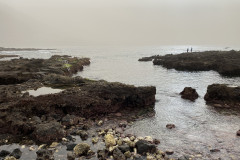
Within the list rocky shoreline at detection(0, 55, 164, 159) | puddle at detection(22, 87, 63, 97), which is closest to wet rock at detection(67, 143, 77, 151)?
rocky shoreline at detection(0, 55, 164, 159)

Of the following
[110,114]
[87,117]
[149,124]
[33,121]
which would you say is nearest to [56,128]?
[33,121]

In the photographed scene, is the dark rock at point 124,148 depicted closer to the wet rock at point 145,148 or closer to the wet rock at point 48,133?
the wet rock at point 145,148

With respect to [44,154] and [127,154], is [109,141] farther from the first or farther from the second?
[44,154]

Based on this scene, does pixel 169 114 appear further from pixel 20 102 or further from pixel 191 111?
pixel 20 102

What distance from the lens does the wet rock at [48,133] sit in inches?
815

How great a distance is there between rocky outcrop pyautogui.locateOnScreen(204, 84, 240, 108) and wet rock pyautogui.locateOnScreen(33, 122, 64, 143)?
2573 cm

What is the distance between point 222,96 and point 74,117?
26.3m

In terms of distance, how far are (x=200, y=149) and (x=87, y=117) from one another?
1434cm

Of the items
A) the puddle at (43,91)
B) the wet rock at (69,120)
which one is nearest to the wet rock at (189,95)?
the wet rock at (69,120)

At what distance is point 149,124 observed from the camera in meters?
26.4

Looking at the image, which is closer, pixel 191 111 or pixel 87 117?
pixel 87 117

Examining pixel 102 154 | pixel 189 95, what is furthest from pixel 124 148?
pixel 189 95

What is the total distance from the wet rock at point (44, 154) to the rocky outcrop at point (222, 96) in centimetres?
2743

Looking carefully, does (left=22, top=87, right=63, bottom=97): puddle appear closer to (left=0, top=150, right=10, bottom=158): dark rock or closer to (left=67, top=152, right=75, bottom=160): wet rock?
(left=0, top=150, right=10, bottom=158): dark rock
